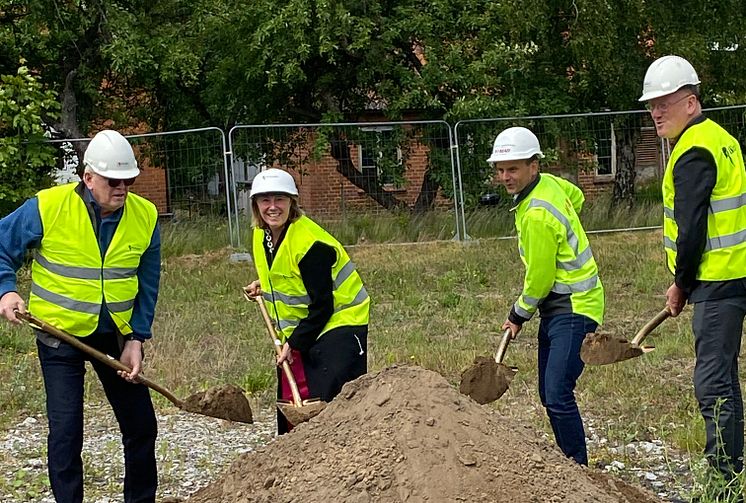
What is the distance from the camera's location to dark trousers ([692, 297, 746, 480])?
173 inches

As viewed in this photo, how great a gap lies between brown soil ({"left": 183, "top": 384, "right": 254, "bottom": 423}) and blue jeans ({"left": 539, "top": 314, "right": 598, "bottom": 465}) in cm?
156

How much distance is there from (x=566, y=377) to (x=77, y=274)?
2394mm

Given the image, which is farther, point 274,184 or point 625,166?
point 625,166

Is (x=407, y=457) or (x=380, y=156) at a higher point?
(x=380, y=156)

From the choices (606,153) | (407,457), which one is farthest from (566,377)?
(606,153)

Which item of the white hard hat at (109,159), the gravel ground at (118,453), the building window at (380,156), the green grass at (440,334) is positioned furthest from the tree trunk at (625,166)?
the white hard hat at (109,159)

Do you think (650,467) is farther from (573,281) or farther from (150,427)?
(150,427)

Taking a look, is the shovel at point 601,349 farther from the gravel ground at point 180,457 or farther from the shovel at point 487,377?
the gravel ground at point 180,457

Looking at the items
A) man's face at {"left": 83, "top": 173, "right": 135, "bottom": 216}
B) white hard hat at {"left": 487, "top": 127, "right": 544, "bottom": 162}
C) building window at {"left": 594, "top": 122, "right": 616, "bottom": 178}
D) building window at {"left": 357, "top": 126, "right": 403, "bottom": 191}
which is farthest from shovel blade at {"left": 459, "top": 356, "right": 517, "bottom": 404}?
building window at {"left": 594, "top": 122, "right": 616, "bottom": 178}

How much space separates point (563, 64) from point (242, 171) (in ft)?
18.9

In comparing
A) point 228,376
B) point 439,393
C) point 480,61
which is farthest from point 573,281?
point 480,61

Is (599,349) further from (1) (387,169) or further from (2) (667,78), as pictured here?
(1) (387,169)

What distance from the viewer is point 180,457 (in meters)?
5.92

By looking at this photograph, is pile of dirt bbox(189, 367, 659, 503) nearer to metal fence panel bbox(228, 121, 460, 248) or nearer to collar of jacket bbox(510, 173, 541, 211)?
collar of jacket bbox(510, 173, 541, 211)
